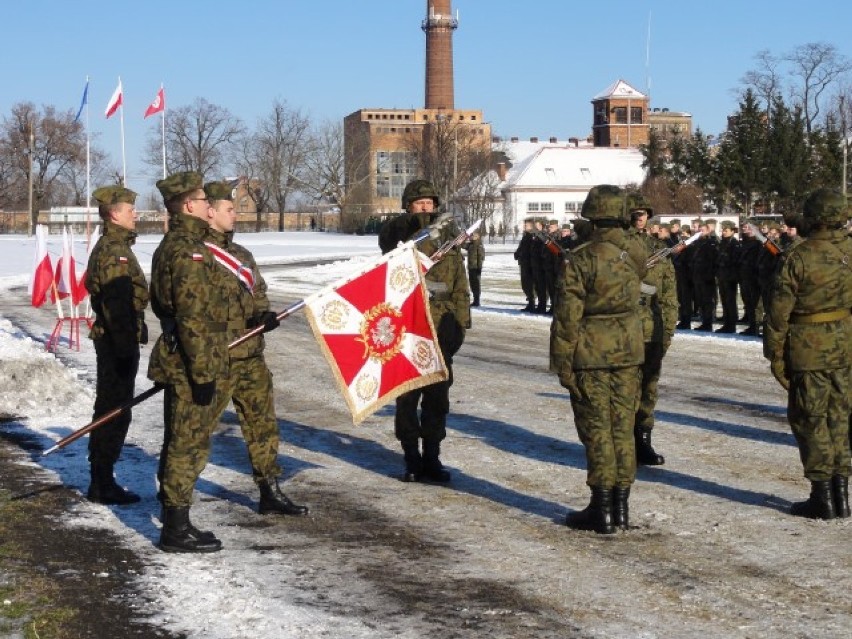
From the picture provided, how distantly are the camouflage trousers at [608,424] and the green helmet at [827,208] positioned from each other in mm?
1524

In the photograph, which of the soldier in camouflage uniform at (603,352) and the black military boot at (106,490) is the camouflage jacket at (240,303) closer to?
the black military boot at (106,490)

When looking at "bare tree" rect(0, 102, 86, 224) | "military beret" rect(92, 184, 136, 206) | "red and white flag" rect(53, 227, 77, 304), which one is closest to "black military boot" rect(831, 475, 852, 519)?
"military beret" rect(92, 184, 136, 206)

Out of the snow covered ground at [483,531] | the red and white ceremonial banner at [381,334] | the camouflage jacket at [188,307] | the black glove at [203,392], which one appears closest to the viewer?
the snow covered ground at [483,531]

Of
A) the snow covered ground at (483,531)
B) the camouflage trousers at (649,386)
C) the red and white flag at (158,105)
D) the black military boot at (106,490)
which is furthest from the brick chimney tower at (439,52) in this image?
the black military boot at (106,490)

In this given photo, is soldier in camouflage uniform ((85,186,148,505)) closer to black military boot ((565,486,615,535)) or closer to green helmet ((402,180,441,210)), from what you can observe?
green helmet ((402,180,441,210))

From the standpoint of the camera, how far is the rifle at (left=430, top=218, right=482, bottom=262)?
821cm

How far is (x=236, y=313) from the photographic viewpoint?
6.98m

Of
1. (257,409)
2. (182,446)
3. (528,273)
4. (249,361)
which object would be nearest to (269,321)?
(249,361)

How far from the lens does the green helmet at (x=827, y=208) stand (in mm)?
7359

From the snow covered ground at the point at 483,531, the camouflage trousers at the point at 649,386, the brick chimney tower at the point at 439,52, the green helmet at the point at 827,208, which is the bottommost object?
the snow covered ground at the point at 483,531

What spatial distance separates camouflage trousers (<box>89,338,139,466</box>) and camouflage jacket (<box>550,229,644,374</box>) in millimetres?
2916

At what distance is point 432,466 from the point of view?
8469mm

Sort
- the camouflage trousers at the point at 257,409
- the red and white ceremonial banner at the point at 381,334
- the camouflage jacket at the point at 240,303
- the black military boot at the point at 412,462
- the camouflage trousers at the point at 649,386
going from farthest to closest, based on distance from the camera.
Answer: the camouflage trousers at the point at 649,386
the black military boot at the point at 412,462
the red and white ceremonial banner at the point at 381,334
the camouflage trousers at the point at 257,409
the camouflage jacket at the point at 240,303

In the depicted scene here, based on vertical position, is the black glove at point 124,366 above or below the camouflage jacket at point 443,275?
below
